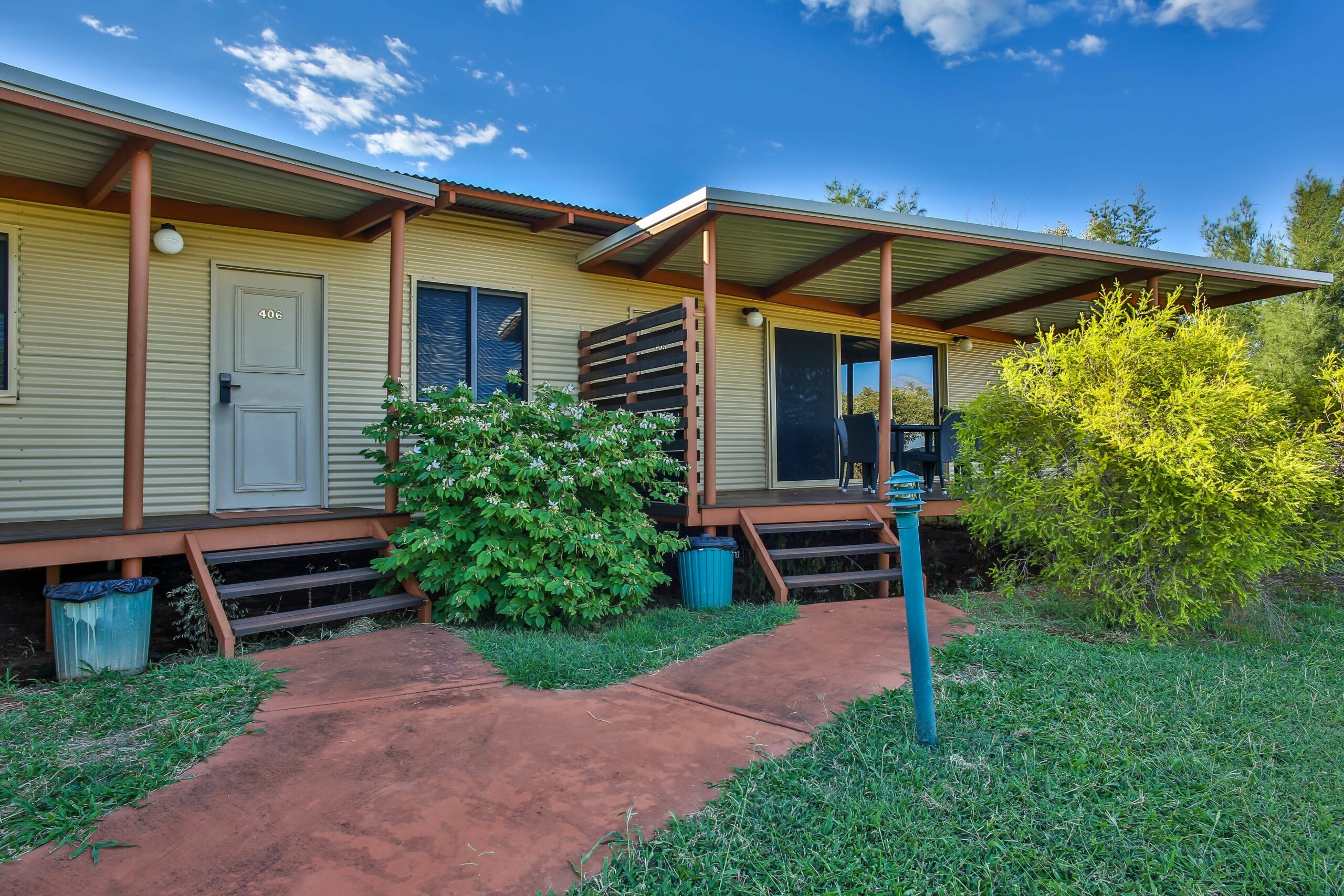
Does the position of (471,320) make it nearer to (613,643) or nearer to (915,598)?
(613,643)

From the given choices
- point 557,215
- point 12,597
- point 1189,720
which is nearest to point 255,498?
point 12,597

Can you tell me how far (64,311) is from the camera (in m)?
4.91

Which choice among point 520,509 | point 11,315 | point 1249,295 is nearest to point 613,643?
point 520,509

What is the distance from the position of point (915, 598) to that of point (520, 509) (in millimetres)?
2405

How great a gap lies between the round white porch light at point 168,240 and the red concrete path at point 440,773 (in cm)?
304

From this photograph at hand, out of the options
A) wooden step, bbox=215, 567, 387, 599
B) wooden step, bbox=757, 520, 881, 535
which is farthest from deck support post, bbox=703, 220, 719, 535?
wooden step, bbox=215, 567, 387, 599

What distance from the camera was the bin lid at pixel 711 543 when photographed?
5328 mm

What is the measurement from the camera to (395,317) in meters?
4.98

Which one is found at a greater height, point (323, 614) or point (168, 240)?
point (168, 240)

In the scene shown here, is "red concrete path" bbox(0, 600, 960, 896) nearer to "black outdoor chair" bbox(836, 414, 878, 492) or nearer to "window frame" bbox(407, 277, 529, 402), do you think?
"window frame" bbox(407, 277, 529, 402)

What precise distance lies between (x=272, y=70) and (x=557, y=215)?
784 cm

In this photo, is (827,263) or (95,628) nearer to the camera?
Result: (95,628)

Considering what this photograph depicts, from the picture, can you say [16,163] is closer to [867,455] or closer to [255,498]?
[255,498]

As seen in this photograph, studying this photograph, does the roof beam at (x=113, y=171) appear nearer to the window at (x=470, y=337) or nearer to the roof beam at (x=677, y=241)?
the window at (x=470, y=337)
